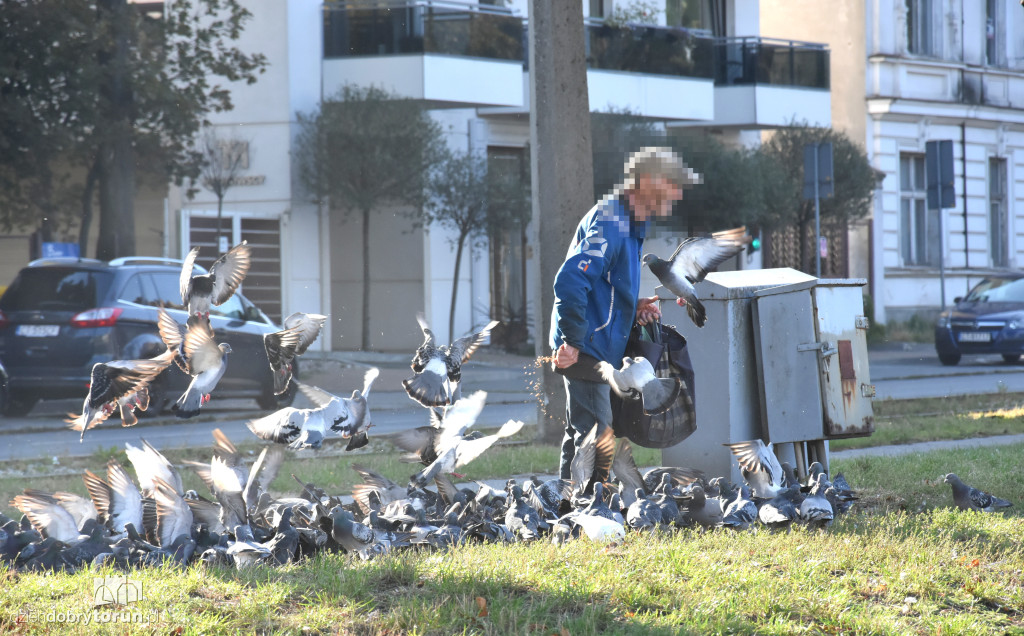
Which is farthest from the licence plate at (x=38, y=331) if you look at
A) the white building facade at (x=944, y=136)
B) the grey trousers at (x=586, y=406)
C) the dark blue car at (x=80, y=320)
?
the white building facade at (x=944, y=136)

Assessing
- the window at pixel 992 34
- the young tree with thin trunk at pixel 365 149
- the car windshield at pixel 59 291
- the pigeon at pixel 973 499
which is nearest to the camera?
the pigeon at pixel 973 499

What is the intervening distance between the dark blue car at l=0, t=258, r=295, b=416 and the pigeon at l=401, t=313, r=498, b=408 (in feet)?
23.9

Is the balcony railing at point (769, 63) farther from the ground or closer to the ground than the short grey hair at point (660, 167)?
farther from the ground

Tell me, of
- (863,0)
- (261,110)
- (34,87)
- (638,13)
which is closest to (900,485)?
(34,87)

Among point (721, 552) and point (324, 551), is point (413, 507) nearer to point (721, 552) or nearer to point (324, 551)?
point (324, 551)

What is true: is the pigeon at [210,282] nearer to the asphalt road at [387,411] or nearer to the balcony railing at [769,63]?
the asphalt road at [387,411]

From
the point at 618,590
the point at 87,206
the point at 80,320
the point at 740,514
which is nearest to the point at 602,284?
the point at 740,514

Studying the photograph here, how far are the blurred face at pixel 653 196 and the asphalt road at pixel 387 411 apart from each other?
5768mm

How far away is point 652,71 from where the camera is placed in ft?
80.7

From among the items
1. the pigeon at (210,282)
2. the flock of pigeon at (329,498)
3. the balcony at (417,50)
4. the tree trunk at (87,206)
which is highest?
the balcony at (417,50)

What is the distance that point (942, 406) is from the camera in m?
12.9

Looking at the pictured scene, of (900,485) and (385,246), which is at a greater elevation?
(385,246)

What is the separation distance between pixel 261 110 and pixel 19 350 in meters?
9.54

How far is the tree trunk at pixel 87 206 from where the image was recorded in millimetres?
17495
